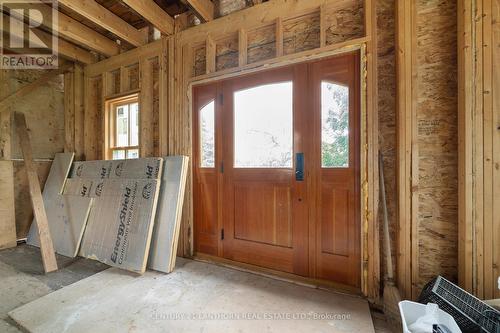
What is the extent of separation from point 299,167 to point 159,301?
1.77 m

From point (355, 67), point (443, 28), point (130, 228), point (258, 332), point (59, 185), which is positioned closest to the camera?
point (258, 332)

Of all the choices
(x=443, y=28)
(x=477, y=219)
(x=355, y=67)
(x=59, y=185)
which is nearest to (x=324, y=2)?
(x=355, y=67)

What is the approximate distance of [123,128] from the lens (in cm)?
363

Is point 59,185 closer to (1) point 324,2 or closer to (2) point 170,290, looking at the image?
(2) point 170,290

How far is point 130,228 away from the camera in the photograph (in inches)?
102

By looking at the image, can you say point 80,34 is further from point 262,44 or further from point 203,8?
point 262,44

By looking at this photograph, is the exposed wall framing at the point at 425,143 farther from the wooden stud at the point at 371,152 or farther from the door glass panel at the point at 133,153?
the door glass panel at the point at 133,153

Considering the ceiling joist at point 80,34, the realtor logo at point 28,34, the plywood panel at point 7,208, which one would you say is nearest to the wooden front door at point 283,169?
the ceiling joist at point 80,34

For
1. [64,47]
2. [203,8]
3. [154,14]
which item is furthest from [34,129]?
[203,8]

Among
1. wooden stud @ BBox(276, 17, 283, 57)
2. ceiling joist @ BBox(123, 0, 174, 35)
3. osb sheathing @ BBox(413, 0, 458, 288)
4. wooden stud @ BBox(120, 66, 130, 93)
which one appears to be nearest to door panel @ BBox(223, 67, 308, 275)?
wooden stud @ BBox(276, 17, 283, 57)

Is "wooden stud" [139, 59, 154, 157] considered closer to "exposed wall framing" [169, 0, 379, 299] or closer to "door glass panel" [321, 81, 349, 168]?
"exposed wall framing" [169, 0, 379, 299]

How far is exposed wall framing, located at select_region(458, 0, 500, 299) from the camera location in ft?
5.31

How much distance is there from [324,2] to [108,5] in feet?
9.16

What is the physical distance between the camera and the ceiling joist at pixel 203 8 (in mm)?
2502
